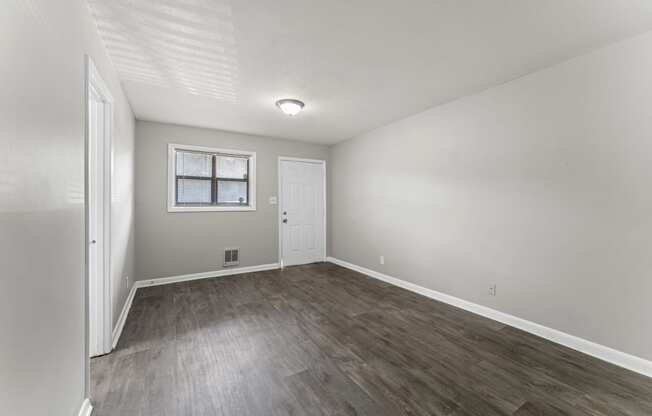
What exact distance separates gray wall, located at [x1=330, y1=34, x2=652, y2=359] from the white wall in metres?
3.51

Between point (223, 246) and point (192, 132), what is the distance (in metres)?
1.99

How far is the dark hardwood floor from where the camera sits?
1.63 meters

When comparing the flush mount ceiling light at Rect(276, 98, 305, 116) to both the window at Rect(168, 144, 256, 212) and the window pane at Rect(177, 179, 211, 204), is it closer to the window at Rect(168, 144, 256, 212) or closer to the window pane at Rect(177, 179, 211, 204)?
the window at Rect(168, 144, 256, 212)

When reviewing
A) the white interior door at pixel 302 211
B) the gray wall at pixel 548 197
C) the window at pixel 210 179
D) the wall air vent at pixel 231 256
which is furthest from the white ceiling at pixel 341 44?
the wall air vent at pixel 231 256

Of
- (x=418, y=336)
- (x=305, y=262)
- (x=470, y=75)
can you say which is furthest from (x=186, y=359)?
(x=470, y=75)

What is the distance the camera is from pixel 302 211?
531 centimetres

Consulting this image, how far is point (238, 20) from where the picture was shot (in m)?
1.82

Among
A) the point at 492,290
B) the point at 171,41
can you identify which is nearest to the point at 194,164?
the point at 171,41

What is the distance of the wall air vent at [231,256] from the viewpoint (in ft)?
14.7

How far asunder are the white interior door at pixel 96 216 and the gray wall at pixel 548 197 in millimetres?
3541

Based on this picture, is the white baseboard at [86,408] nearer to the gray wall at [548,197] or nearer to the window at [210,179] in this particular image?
the window at [210,179]

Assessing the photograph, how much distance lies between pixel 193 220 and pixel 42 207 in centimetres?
335

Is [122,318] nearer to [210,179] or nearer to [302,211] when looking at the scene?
[210,179]

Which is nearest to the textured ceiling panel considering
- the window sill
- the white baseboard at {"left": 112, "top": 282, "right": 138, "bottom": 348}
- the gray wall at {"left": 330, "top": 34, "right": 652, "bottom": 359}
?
the window sill
